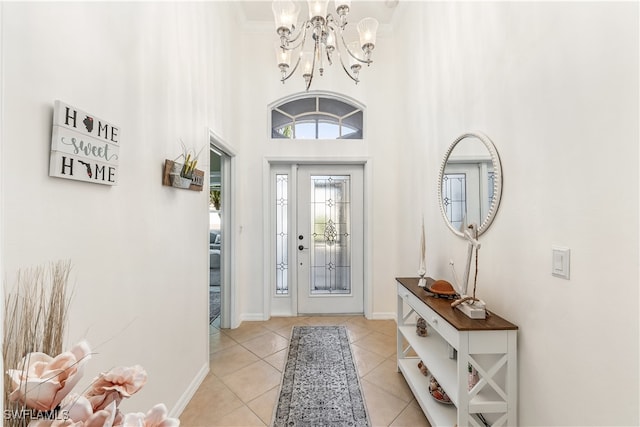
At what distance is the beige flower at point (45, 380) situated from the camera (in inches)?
24.6

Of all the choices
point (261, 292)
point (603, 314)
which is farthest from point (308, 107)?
point (603, 314)

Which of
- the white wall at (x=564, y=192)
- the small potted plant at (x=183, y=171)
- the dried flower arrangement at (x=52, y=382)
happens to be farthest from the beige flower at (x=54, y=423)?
the white wall at (x=564, y=192)

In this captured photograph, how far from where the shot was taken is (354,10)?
3.23 metres

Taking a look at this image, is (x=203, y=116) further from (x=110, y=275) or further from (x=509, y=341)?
(x=509, y=341)

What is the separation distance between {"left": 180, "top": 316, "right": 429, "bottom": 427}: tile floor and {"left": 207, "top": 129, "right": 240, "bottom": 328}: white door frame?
19 cm

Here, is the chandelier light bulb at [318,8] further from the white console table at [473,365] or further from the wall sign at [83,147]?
the white console table at [473,365]

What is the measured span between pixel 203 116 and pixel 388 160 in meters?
2.20

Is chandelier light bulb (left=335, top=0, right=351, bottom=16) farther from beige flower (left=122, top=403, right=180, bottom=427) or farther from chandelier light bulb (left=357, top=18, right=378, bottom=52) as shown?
beige flower (left=122, top=403, right=180, bottom=427)

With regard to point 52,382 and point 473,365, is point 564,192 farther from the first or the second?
point 52,382

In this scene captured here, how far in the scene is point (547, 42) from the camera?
1265 millimetres

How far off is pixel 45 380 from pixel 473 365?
5.36 feet

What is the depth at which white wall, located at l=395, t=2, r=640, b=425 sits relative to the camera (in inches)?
37.9

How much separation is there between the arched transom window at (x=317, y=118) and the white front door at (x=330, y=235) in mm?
436

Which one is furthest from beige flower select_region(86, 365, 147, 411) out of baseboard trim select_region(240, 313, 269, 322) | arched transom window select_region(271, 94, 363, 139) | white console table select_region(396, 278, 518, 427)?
arched transom window select_region(271, 94, 363, 139)
